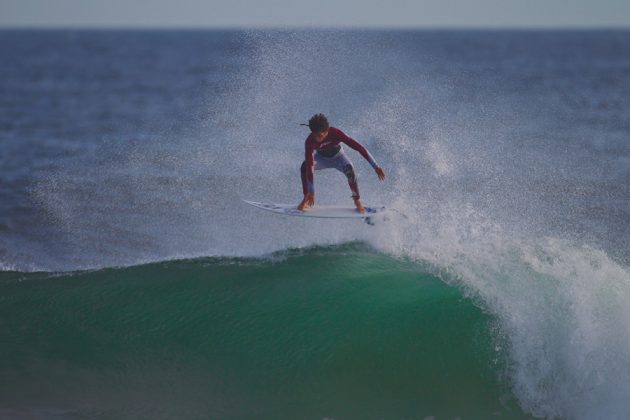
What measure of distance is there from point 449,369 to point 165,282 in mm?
4153

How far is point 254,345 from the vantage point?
833 centimetres

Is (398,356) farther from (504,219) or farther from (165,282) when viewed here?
(504,219)

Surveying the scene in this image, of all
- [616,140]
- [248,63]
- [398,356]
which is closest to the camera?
[398,356]

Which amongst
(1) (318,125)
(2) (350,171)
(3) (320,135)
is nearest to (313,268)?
(2) (350,171)

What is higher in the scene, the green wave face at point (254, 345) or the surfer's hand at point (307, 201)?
the surfer's hand at point (307, 201)

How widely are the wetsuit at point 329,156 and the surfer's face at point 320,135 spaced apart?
0.17ft

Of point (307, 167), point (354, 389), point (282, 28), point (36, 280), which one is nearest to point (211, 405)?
point (354, 389)

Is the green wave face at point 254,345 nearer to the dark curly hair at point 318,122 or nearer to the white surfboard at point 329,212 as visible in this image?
the white surfboard at point 329,212

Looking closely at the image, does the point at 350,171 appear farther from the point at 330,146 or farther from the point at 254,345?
the point at 254,345

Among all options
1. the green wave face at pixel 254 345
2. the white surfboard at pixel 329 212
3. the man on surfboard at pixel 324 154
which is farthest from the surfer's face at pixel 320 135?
the green wave face at pixel 254 345

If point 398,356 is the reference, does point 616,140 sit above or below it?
above

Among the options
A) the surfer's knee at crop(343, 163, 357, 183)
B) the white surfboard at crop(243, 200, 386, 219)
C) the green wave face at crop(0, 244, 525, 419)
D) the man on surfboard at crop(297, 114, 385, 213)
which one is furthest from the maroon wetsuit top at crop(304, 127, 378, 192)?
the green wave face at crop(0, 244, 525, 419)

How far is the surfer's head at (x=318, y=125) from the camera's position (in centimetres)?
877

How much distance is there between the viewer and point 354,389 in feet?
25.1
